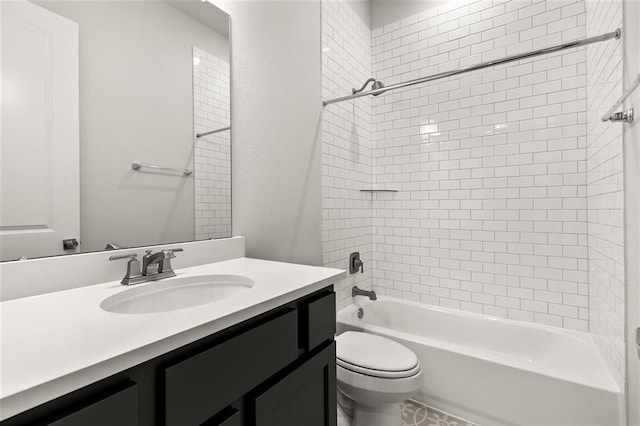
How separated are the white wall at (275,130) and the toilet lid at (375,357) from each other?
1.72ft

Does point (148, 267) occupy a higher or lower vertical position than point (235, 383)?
higher

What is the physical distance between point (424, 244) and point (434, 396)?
1.05 m

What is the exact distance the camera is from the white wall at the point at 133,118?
3.51 ft

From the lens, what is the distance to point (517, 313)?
6.90 ft

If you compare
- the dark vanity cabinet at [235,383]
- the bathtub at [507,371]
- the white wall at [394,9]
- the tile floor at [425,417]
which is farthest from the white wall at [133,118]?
the white wall at [394,9]

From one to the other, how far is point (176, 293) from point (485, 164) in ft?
6.92

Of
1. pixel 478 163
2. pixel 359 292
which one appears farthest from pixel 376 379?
pixel 478 163

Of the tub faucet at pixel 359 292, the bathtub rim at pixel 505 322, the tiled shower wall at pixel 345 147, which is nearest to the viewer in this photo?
the bathtub rim at pixel 505 322

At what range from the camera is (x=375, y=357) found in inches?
61.6

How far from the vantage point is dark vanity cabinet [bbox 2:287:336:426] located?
20.5 inches

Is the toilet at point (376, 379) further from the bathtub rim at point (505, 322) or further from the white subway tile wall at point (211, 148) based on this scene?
the white subway tile wall at point (211, 148)

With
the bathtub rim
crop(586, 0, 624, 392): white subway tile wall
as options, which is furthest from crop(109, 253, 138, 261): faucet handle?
crop(586, 0, 624, 392): white subway tile wall

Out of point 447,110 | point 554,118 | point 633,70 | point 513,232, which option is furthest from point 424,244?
point 633,70

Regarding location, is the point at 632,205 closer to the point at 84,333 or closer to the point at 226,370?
the point at 226,370
